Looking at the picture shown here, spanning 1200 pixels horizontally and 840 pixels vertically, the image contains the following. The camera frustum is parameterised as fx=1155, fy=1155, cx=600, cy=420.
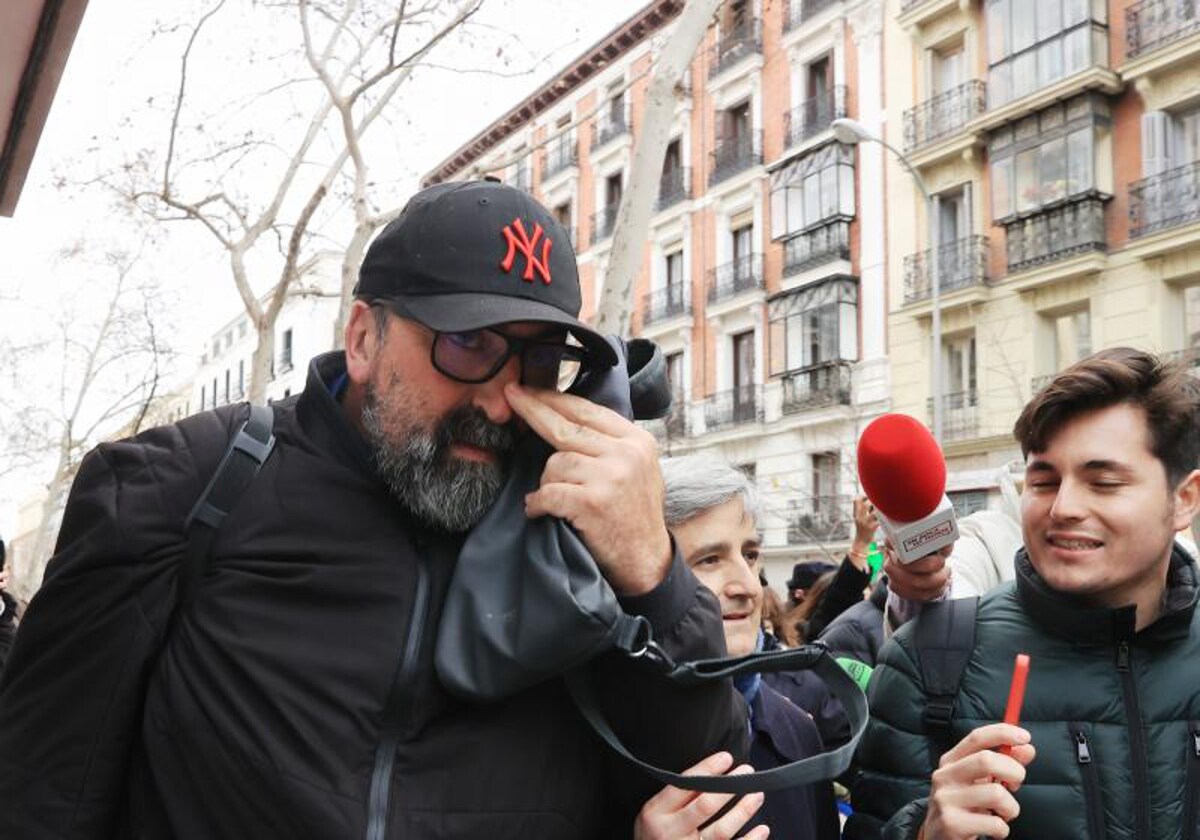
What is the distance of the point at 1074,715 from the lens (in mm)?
2053

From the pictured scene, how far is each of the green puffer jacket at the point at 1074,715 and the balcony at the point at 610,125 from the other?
30916mm

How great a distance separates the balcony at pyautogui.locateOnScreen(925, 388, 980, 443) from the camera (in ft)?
71.1

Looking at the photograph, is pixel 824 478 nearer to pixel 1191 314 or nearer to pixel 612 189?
pixel 1191 314

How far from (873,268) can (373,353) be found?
2337 cm

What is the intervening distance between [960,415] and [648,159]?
1645cm

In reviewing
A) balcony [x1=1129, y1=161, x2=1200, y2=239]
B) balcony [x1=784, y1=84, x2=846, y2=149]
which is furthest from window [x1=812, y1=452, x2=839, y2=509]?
balcony [x1=1129, y1=161, x2=1200, y2=239]

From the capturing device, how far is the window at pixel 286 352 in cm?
4828

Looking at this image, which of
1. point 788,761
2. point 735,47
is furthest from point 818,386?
point 788,761

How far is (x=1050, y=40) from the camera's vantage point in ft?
68.0

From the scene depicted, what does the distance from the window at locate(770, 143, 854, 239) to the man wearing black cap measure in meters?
23.9

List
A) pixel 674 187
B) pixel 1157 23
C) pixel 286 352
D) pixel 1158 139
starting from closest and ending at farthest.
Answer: pixel 1158 139 → pixel 1157 23 → pixel 674 187 → pixel 286 352

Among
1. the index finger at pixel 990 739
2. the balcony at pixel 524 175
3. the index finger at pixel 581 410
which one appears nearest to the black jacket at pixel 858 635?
the index finger at pixel 990 739

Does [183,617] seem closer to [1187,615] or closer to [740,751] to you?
[740,751]

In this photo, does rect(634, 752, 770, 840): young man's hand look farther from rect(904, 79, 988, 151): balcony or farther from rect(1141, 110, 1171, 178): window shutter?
rect(904, 79, 988, 151): balcony
